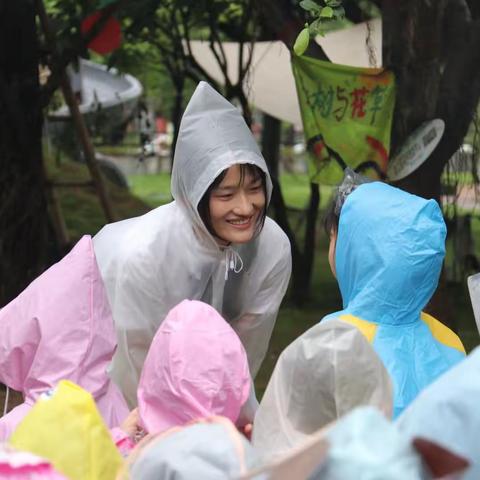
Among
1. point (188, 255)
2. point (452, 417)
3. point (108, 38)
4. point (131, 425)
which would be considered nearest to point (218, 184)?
point (188, 255)

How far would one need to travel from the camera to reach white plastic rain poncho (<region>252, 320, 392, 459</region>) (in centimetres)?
195

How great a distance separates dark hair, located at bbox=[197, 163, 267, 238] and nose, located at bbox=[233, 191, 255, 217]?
2.1 inches

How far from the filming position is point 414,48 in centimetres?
498

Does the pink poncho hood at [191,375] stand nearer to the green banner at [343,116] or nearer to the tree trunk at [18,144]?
the green banner at [343,116]

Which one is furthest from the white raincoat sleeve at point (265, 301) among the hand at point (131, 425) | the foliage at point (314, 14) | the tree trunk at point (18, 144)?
the tree trunk at point (18, 144)

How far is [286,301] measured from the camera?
345 inches

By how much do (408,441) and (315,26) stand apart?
2.02m

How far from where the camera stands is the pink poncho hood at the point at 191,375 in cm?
220

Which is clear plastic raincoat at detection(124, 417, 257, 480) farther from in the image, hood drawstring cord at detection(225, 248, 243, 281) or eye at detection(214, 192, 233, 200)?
hood drawstring cord at detection(225, 248, 243, 281)

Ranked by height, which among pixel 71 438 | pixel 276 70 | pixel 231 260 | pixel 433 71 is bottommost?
pixel 276 70

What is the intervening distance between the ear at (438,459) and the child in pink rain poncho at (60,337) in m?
1.28

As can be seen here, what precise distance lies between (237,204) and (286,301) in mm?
5389

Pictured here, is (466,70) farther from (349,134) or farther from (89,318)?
(89,318)

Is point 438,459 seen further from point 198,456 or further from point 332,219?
point 332,219
